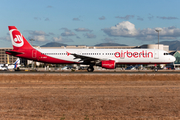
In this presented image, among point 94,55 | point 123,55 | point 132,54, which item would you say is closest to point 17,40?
point 94,55

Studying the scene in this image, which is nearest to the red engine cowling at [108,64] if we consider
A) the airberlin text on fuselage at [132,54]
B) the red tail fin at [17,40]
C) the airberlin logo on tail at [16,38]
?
the airberlin text on fuselage at [132,54]

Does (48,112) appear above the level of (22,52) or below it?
below

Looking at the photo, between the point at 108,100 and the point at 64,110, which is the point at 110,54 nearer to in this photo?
the point at 108,100

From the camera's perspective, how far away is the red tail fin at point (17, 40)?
42.6 meters

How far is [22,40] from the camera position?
42.7 m

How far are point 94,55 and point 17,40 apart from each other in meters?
14.7

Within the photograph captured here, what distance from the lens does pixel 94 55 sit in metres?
41.1

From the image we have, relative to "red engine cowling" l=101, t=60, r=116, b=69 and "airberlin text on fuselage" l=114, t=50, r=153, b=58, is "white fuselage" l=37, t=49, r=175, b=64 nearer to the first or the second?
"airberlin text on fuselage" l=114, t=50, r=153, b=58

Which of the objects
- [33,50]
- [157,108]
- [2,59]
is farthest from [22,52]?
[2,59]

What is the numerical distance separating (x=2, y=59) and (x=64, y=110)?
191 m

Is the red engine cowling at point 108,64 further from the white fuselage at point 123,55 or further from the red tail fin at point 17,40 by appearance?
the red tail fin at point 17,40

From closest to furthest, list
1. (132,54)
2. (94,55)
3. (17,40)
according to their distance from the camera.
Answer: (132,54) < (94,55) < (17,40)

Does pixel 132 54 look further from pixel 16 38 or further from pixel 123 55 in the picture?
pixel 16 38

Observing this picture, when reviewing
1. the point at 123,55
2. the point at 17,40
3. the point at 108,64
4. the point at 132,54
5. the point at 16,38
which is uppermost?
the point at 16,38
